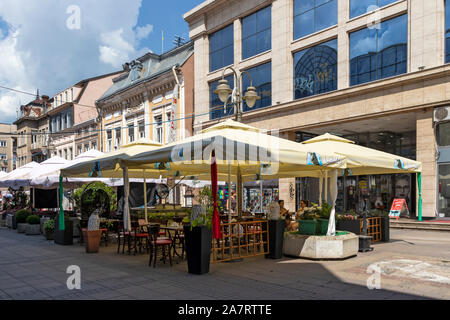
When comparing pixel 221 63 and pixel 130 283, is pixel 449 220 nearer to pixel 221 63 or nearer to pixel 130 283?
pixel 130 283

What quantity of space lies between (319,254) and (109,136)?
32.6 meters

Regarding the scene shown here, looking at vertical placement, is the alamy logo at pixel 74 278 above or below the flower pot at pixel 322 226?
below

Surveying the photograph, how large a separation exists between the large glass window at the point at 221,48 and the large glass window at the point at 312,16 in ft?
17.5

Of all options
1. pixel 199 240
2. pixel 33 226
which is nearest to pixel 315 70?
pixel 33 226

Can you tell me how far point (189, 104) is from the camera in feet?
95.5

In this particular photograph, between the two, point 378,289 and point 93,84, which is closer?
point 378,289

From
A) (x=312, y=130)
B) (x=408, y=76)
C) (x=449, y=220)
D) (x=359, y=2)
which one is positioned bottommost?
(x=449, y=220)

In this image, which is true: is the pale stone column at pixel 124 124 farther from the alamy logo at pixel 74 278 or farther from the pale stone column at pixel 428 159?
the alamy logo at pixel 74 278

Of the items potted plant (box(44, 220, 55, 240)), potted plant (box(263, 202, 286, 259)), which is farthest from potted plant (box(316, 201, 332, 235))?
potted plant (box(44, 220, 55, 240))

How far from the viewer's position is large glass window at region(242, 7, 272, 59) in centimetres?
2403

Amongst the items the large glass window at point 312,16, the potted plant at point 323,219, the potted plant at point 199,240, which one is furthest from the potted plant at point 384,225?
the large glass window at point 312,16

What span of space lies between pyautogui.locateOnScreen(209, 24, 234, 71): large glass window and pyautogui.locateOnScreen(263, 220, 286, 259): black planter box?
18800mm

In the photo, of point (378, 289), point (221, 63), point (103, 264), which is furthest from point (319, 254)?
point (221, 63)

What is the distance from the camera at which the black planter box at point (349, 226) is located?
11148mm
